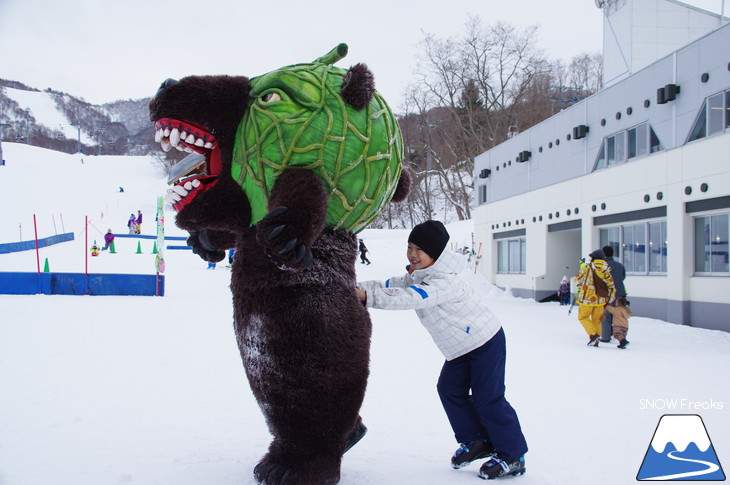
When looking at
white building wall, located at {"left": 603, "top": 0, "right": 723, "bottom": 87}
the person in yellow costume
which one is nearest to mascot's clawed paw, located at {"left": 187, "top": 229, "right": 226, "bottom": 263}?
the person in yellow costume

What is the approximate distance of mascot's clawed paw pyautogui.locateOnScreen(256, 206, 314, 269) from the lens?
2.14 m

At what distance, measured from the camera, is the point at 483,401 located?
3.02m

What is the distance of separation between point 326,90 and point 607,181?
12406mm

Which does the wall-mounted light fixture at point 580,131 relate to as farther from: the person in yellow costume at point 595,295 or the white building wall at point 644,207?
the person in yellow costume at point 595,295

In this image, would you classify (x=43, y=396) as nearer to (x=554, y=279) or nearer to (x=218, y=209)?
(x=218, y=209)

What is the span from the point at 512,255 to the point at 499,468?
16.4 meters

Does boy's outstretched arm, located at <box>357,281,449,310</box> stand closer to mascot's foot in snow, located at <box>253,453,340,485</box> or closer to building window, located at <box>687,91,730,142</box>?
mascot's foot in snow, located at <box>253,453,340,485</box>

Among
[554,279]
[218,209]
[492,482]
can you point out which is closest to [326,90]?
[218,209]

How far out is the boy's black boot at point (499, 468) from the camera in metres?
2.99

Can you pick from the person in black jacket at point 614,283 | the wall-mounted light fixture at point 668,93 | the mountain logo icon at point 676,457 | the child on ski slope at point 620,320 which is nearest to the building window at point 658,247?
the wall-mounted light fixture at point 668,93

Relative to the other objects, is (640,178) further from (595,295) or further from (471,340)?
(471,340)

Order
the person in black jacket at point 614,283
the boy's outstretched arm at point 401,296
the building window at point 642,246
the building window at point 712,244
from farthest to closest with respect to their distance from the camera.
→ the building window at point 642,246 → the building window at point 712,244 → the person in black jacket at point 614,283 → the boy's outstretched arm at point 401,296

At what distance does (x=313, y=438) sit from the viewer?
252cm

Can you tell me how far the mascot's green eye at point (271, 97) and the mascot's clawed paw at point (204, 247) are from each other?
2.79 ft
